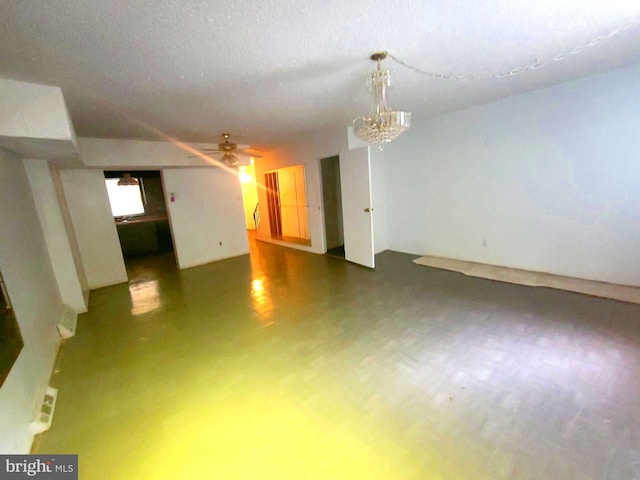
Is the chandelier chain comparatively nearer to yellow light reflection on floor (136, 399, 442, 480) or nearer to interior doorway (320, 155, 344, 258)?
yellow light reflection on floor (136, 399, 442, 480)

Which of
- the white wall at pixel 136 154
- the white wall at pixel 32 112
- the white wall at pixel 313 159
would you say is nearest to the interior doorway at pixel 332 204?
the white wall at pixel 313 159

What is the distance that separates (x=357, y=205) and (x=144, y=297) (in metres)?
3.61

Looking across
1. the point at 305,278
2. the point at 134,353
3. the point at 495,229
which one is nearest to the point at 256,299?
the point at 305,278

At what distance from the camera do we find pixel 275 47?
A: 1.86 metres

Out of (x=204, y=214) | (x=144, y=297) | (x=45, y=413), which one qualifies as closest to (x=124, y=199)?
(x=204, y=214)

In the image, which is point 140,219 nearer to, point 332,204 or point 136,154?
point 136,154

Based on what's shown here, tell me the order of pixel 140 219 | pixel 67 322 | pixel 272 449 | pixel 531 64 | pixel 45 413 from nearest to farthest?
pixel 272 449, pixel 45 413, pixel 531 64, pixel 67 322, pixel 140 219

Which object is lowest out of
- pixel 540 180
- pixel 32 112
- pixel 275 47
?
pixel 540 180

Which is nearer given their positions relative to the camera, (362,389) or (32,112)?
(362,389)

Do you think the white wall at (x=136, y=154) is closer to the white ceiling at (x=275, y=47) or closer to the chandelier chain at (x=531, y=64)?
the white ceiling at (x=275, y=47)

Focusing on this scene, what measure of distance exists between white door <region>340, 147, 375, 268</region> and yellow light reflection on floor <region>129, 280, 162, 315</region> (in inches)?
123

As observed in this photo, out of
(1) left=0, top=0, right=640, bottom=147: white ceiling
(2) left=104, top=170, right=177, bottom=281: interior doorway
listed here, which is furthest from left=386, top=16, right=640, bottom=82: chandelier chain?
(2) left=104, top=170, right=177, bottom=281: interior doorway

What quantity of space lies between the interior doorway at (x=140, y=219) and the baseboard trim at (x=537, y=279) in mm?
5354

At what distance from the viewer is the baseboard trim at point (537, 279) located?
9.54ft
